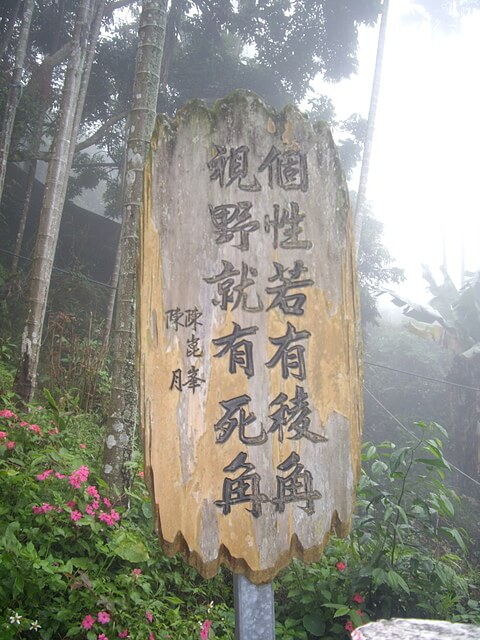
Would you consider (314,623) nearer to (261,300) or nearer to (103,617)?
(103,617)

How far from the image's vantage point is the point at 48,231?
4.82 m

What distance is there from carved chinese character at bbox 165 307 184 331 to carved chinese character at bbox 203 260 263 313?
12 cm

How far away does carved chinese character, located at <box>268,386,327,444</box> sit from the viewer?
163 cm

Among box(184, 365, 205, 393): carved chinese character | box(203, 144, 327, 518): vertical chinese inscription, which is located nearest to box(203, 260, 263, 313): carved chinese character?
box(203, 144, 327, 518): vertical chinese inscription

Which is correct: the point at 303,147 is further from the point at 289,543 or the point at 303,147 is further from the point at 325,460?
the point at 289,543

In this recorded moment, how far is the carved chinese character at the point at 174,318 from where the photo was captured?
5.38ft

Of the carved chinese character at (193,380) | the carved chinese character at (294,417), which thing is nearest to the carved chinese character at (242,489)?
the carved chinese character at (294,417)

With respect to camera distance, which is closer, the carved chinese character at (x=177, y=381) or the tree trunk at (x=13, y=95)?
the carved chinese character at (x=177, y=381)

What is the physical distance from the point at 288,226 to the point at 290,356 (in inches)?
17.0

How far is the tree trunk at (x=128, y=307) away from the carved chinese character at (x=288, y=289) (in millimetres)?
1417

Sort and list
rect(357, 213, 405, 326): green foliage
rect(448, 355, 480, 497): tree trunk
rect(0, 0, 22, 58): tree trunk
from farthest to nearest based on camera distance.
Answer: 1. rect(357, 213, 405, 326): green foliage
2. rect(448, 355, 480, 497): tree trunk
3. rect(0, 0, 22, 58): tree trunk

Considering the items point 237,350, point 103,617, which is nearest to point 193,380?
point 237,350

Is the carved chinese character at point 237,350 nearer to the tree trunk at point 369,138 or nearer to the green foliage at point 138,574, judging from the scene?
the green foliage at point 138,574

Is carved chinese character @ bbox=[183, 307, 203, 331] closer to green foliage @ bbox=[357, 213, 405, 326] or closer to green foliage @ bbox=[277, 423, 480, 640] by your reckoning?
green foliage @ bbox=[277, 423, 480, 640]
